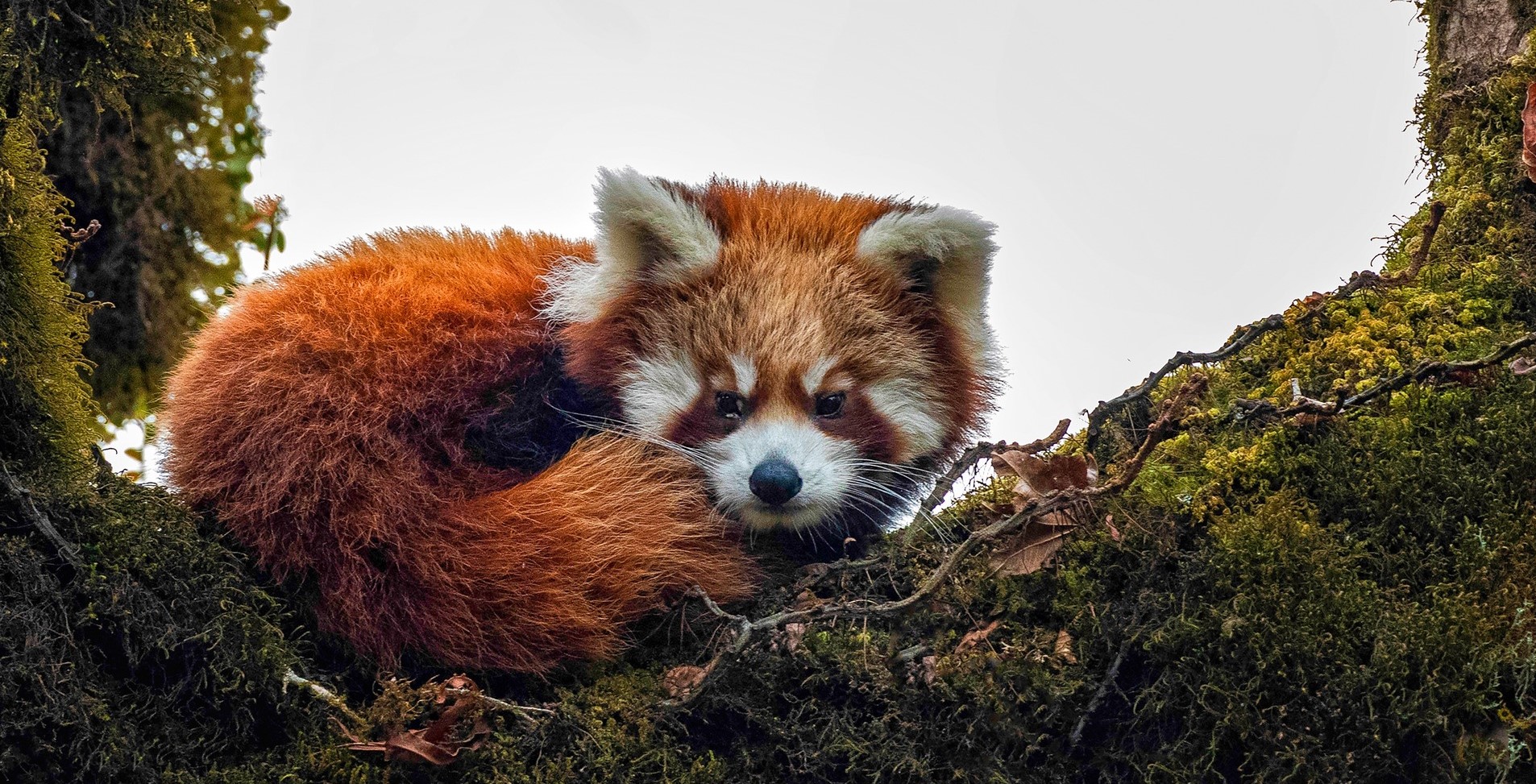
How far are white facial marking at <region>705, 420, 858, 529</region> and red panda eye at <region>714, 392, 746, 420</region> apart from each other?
53 mm

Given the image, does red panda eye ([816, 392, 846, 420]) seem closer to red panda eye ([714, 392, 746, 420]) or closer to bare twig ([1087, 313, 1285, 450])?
red panda eye ([714, 392, 746, 420])

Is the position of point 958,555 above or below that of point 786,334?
below

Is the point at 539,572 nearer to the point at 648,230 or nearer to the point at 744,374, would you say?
the point at 744,374

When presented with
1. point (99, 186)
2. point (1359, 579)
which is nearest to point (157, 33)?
point (99, 186)

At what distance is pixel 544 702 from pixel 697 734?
1.39 feet

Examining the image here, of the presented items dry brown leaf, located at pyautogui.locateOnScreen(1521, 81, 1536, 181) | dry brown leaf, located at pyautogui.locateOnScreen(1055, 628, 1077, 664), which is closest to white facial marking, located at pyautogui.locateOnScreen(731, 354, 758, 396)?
dry brown leaf, located at pyautogui.locateOnScreen(1055, 628, 1077, 664)

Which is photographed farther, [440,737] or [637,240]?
[637,240]

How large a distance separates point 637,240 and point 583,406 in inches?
22.5

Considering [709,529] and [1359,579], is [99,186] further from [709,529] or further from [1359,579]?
[1359,579]

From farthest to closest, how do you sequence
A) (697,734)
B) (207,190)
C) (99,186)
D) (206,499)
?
(207,190), (99,186), (206,499), (697,734)

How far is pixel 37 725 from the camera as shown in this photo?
2383 mm

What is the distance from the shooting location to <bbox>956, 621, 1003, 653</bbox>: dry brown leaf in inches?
104

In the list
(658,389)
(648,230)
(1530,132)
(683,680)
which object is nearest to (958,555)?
(683,680)

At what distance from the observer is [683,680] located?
2.79 metres
